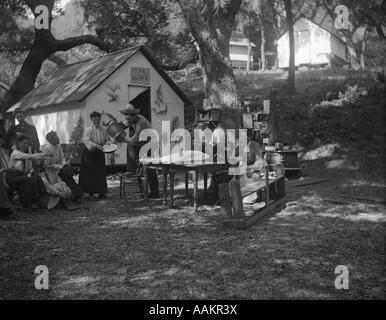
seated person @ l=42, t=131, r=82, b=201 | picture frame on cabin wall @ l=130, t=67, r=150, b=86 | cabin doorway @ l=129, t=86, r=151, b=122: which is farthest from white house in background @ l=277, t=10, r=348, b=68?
seated person @ l=42, t=131, r=82, b=201

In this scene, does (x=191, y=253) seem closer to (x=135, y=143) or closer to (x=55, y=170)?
(x=55, y=170)

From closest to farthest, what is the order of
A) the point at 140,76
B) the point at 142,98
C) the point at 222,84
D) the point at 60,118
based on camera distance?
the point at 222,84 < the point at 140,76 < the point at 60,118 < the point at 142,98

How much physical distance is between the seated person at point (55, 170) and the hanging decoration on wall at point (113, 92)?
560 cm

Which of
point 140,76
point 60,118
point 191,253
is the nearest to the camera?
point 191,253

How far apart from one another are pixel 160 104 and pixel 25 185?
24.3 ft

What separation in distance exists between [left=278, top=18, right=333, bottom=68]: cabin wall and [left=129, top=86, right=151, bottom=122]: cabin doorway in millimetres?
24792

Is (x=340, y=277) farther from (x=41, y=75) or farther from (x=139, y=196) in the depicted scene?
(x=41, y=75)

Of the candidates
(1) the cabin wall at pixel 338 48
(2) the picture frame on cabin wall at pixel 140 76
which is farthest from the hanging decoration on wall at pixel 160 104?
(1) the cabin wall at pixel 338 48

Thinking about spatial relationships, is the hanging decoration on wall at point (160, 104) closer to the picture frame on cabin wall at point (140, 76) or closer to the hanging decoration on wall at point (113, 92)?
the picture frame on cabin wall at point (140, 76)

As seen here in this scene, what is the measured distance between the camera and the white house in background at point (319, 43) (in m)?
37.4

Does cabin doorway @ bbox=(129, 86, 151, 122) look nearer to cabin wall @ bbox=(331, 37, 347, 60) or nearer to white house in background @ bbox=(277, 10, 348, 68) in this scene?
white house in background @ bbox=(277, 10, 348, 68)

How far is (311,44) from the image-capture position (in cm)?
3819

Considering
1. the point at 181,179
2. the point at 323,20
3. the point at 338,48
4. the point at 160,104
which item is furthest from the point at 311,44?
the point at 181,179
